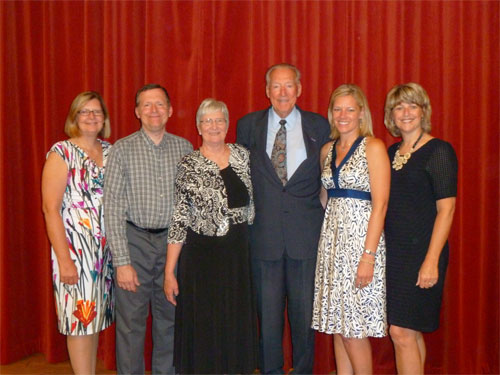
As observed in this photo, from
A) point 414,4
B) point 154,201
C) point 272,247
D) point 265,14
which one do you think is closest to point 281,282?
point 272,247

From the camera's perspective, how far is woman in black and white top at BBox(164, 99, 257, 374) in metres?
2.32

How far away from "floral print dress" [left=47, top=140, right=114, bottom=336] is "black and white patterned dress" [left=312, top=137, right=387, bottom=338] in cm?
119

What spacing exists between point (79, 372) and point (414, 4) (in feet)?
9.77

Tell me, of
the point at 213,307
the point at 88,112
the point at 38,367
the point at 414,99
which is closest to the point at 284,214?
the point at 213,307

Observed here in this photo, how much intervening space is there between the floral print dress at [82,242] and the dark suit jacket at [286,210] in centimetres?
83

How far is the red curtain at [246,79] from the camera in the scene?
3.03 meters

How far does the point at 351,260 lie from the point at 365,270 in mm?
87

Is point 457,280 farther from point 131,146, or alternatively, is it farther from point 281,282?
point 131,146

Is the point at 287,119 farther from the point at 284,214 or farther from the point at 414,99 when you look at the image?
the point at 414,99

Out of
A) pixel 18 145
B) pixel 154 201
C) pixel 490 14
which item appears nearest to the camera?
pixel 154 201

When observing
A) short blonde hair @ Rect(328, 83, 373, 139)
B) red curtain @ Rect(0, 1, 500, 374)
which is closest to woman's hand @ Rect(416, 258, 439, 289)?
short blonde hair @ Rect(328, 83, 373, 139)

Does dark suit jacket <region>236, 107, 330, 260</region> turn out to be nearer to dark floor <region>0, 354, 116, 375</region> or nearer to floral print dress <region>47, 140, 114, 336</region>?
floral print dress <region>47, 140, 114, 336</region>

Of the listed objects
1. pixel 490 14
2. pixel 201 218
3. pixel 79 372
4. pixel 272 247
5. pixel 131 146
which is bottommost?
pixel 79 372

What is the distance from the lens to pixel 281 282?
262cm
